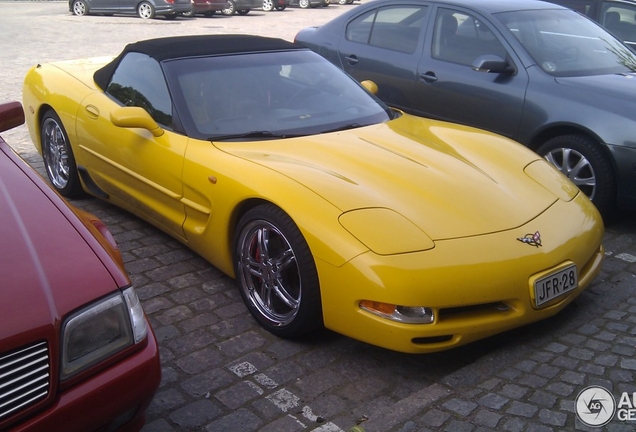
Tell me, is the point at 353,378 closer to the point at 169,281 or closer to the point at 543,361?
the point at 543,361

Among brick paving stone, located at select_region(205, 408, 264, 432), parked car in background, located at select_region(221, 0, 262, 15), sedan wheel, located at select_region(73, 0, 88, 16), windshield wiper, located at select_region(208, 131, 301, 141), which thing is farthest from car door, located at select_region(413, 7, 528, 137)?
parked car in background, located at select_region(221, 0, 262, 15)

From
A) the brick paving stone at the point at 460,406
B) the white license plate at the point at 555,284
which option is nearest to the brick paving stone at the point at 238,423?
the brick paving stone at the point at 460,406

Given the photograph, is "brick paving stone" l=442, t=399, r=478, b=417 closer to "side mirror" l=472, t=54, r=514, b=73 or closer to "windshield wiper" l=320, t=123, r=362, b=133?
"windshield wiper" l=320, t=123, r=362, b=133

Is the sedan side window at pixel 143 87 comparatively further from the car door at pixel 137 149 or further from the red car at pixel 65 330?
the red car at pixel 65 330

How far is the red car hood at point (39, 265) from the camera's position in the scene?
2102mm

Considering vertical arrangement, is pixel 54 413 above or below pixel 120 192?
above

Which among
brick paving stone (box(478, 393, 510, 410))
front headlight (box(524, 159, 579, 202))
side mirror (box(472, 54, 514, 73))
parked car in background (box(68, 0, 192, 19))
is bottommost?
parked car in background (box(68, 0, 192, 19))

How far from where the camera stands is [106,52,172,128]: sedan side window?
4500mm

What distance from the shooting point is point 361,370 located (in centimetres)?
336

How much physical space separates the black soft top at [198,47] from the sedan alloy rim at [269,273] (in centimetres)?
155

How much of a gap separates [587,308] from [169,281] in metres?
2.39

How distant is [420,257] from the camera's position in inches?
124

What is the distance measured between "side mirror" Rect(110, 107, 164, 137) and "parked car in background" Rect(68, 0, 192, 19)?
1956cm

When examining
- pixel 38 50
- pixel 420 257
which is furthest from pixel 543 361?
pixel 38 50
